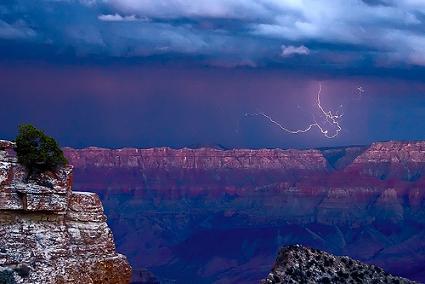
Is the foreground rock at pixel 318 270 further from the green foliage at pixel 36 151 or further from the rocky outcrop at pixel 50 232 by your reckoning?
the green foliage at pixel 36 151

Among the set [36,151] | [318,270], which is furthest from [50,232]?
[318,270]

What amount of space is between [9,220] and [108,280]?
4296 millimetres

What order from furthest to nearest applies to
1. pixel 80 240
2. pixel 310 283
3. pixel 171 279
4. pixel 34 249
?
pixel 171 279 → pixel 80 240 → pixel 34 249 → pixel 310 283

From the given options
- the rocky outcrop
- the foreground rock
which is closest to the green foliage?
the rocky outcrop

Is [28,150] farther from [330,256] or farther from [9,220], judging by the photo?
[330,256]

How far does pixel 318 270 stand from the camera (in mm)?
11797

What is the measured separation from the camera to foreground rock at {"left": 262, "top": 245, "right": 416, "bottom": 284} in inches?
453

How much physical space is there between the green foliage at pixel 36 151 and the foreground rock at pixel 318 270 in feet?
57.2

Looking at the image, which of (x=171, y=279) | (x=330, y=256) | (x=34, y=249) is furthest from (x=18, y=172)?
(x=171, y=279)

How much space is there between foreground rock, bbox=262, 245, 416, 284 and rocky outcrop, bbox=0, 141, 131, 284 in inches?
616

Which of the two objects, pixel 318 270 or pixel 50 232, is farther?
pixel 50 232

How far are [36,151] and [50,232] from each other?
9.25ft

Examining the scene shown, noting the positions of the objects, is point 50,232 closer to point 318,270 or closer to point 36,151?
point 36,151

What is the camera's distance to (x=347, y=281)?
39.0 ft
